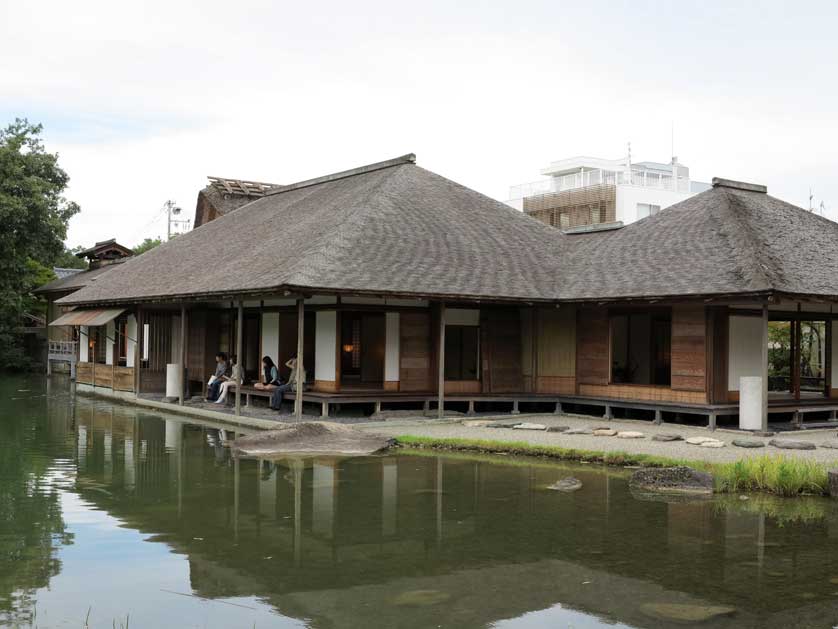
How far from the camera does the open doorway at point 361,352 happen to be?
71.4ft

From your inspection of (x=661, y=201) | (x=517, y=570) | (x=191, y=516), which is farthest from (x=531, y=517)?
(x=661, y=201)

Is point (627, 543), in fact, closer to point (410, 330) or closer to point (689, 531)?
point (689, 531)

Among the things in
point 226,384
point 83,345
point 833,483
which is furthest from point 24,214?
point 833,483

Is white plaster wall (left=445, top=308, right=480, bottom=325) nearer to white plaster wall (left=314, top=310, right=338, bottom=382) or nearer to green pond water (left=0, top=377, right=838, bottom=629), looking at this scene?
white plaster wall (left=314, top=310, right=338, bottom=382)

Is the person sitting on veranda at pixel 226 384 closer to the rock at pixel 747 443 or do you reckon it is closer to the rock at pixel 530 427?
the rock at pixel 530 427

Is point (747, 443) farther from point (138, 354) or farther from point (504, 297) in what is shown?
point (138, 354)

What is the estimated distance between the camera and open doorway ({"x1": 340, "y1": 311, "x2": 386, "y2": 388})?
21766mm

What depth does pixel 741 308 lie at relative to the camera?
63.5 ft

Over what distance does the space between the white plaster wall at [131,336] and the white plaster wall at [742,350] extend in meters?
18.7

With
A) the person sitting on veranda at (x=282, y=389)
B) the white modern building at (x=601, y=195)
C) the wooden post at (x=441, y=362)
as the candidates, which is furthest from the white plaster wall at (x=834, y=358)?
the white modern building at (x=601, y=195)

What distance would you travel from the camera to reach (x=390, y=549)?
9.41 metres

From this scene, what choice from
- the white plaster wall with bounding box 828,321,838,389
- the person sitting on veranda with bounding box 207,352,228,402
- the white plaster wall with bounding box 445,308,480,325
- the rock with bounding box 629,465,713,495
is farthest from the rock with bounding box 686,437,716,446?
the person sitting on veranda with bounding box 207,352,228,402

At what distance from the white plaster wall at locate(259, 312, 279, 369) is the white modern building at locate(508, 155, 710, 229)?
25246mm

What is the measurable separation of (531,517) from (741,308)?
10.3 meters
